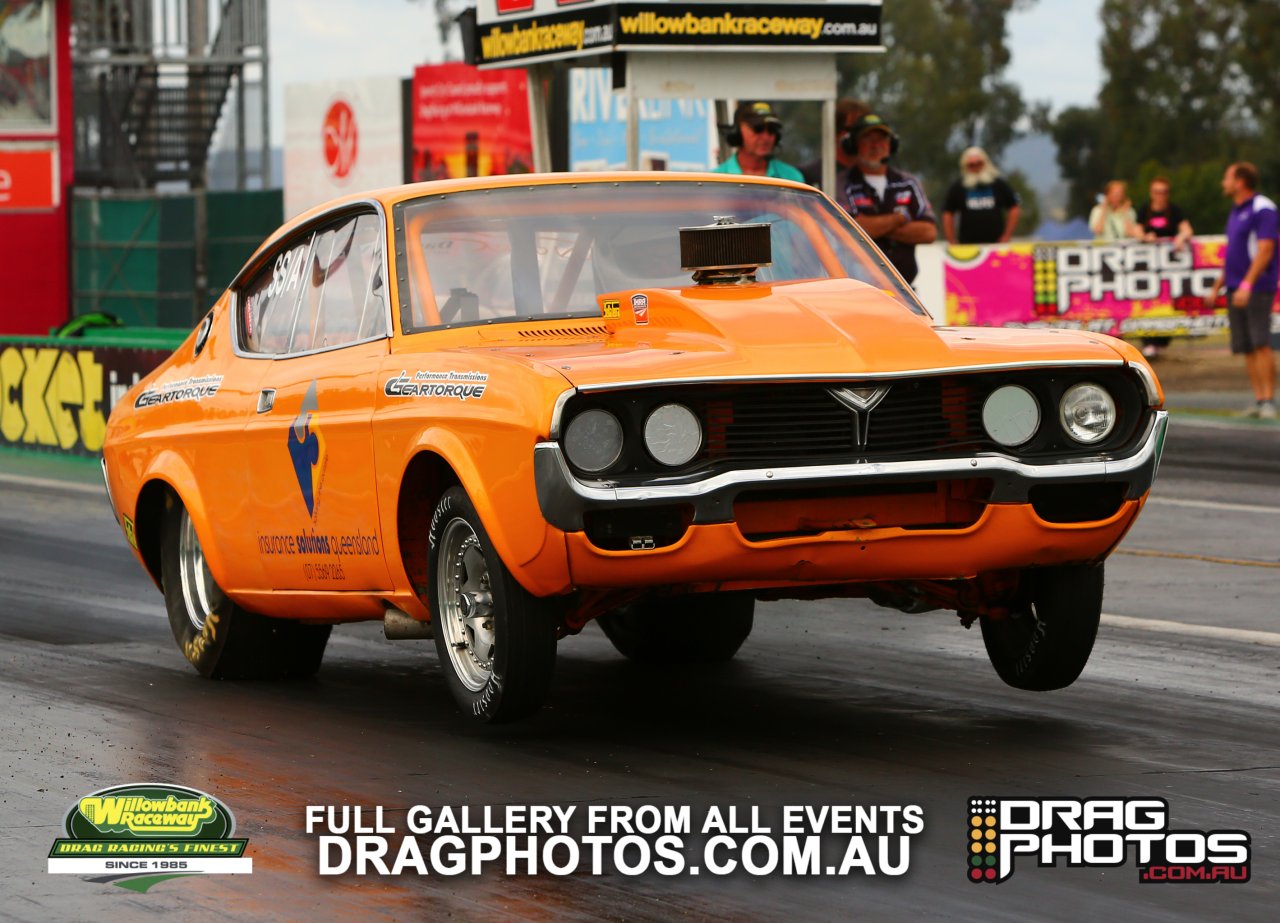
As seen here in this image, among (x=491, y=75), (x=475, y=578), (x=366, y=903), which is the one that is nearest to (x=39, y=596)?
(x=475, y=578)

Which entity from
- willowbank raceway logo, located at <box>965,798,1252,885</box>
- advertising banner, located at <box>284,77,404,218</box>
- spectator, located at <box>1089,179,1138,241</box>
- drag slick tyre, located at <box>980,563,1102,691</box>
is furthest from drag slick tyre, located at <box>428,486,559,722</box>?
advertising banner, located at <box>284,77,404,218</box>

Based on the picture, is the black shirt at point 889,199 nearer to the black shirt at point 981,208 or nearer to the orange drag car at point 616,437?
the orange drag car at point 616,437

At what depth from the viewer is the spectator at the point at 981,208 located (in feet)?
79.7

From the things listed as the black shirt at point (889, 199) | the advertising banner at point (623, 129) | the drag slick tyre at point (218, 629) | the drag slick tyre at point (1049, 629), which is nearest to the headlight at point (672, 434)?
the drag slick tyre at point (1049, 629)

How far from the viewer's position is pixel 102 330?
2084 centimetres

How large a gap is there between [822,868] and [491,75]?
26986 millimetres

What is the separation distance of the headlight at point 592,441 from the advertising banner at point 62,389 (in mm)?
11943

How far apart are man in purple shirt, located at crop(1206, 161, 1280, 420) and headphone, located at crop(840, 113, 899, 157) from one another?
6.13 meters

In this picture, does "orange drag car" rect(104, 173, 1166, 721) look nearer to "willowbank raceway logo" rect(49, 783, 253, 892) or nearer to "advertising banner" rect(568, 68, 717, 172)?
"willowbank raceway logo" rect(49, 783, 253, 892)

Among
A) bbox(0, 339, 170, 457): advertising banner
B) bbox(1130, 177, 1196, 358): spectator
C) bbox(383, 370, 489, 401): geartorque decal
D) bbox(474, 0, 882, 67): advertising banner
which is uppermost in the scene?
bbox(474, 0, 882, 67): advertising banner

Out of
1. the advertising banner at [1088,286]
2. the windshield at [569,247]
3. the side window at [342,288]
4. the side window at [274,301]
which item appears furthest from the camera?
the advertising banner at [1088,286]

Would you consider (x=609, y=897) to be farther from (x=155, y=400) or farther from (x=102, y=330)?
(x=102, y=330)

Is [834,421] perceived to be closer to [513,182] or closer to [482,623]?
[482,623]

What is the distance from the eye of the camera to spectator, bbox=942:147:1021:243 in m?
24.3
